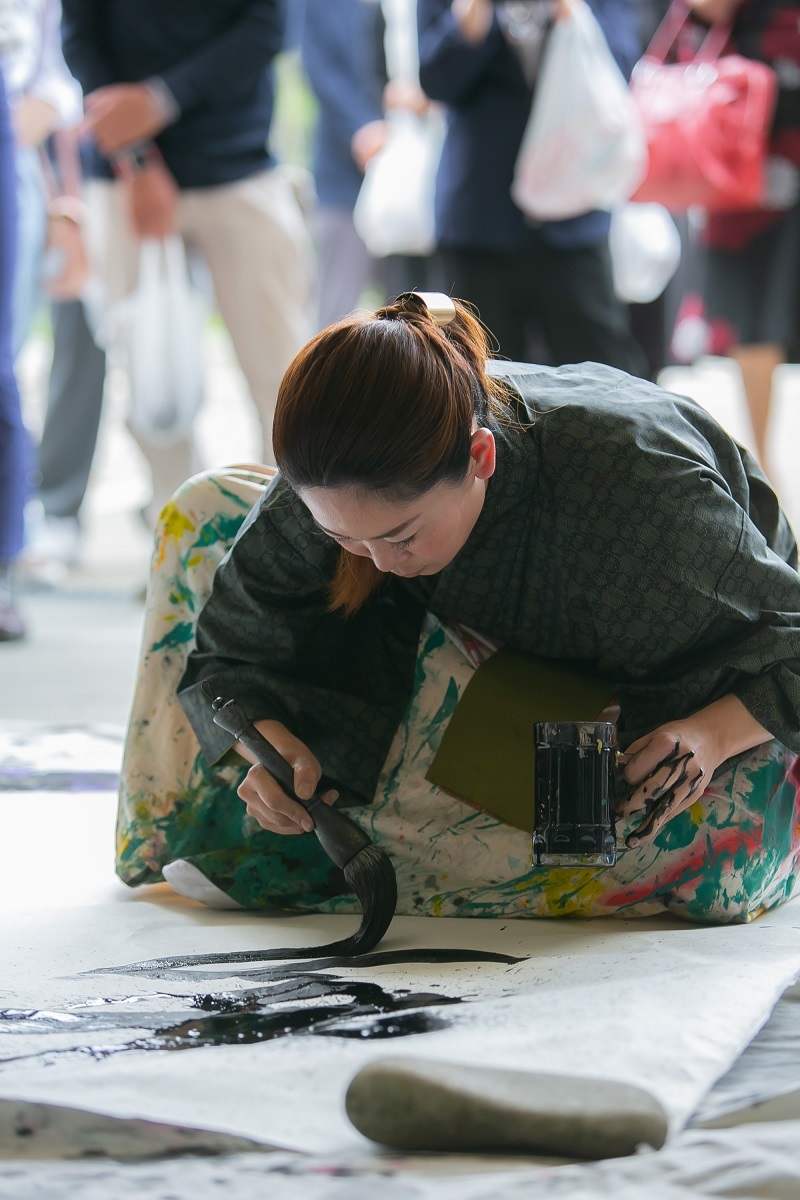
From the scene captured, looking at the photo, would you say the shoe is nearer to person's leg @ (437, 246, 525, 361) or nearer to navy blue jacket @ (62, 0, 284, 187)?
navy blue jacket @ (62, 0, 284, 187)

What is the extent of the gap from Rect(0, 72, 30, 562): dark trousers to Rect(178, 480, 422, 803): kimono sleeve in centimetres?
143

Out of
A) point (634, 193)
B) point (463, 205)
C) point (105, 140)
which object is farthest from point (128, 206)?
point (634, 193)

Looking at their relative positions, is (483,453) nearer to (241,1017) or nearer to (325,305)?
(241,1017)

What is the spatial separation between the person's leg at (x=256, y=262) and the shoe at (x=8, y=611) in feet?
1.83

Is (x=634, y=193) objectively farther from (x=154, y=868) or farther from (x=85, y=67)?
(x=154, y=868)

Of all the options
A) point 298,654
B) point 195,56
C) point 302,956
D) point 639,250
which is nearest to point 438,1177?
point 302,956

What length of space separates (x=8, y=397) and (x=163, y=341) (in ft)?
1.02

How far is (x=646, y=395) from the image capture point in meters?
1.40

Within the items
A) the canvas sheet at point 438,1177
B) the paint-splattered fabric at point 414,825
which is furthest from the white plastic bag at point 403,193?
the canvas sheet at point 438,1177

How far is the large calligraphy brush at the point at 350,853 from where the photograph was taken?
137 cm

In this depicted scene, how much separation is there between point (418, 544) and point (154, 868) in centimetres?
48

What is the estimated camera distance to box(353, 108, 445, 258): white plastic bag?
10.3 feet

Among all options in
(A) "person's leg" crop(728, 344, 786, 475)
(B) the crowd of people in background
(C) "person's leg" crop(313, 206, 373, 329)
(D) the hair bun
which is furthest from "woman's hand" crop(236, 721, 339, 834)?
(C) "person's leg" crop(313, 206, 373, 329)

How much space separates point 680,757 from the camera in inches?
51.4
